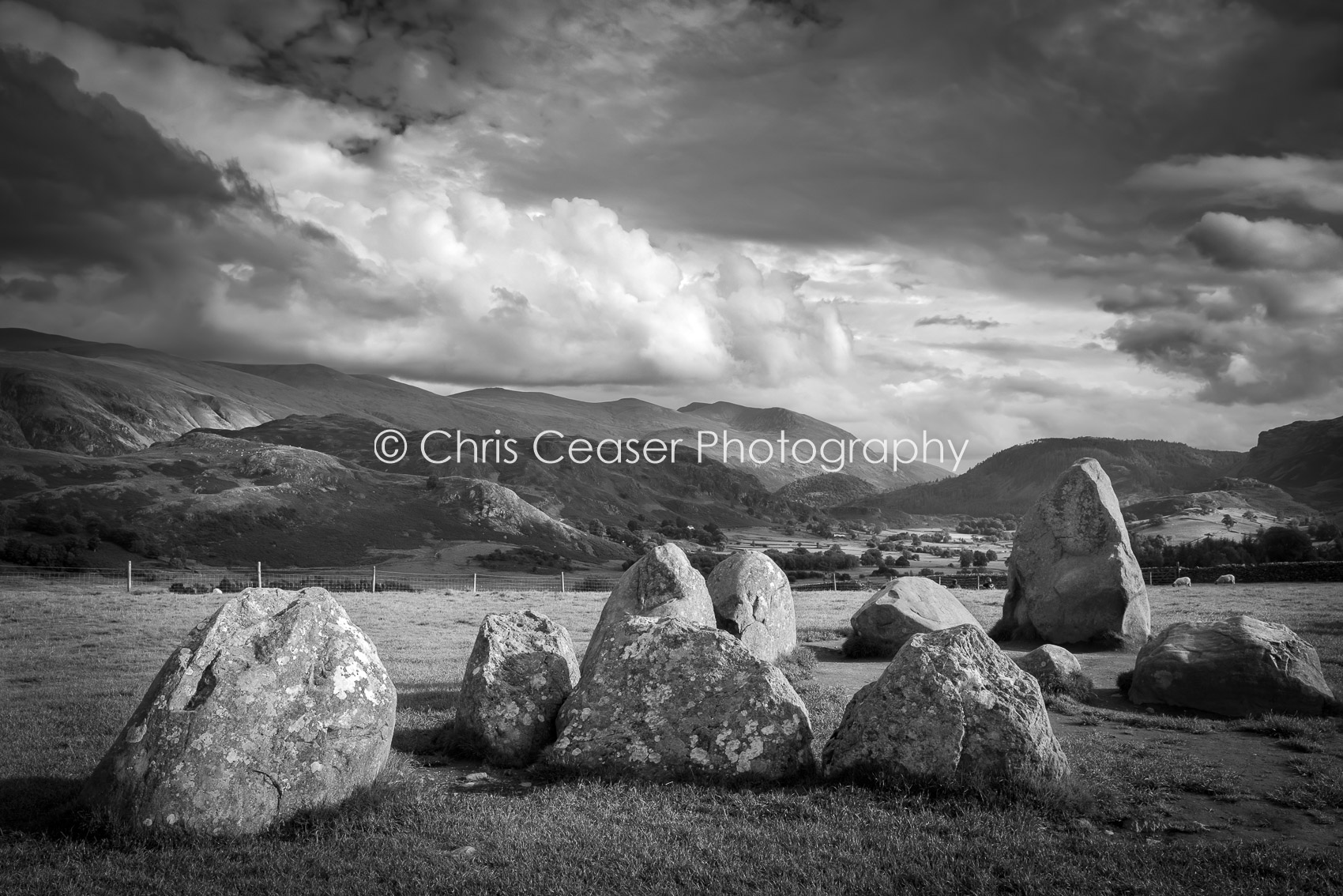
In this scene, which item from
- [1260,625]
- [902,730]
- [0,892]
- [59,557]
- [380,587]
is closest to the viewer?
[0,892]

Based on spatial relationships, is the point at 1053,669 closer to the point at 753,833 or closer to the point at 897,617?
the point at 897,617

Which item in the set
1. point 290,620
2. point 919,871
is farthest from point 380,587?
point 919,871

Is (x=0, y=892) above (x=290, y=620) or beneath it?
beneath

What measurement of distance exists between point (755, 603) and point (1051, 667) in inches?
299

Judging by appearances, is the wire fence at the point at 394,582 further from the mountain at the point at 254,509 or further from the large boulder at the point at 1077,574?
the mountain at the point at 254,509

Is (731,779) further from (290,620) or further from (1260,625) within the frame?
(1260,625)

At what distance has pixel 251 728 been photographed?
9.56 metres

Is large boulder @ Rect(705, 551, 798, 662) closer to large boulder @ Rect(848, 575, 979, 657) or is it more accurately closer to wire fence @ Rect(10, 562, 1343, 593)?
large boulder @ Rect(848, 575, 979, 657)

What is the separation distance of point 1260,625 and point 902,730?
10584 millimetres

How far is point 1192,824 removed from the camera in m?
9.90

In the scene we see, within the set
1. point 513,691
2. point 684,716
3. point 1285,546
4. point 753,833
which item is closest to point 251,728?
point 513,691

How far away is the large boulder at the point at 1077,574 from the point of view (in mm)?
26328

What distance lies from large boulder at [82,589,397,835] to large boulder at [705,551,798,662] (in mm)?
12564

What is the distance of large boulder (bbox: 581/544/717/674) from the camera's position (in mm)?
18797
